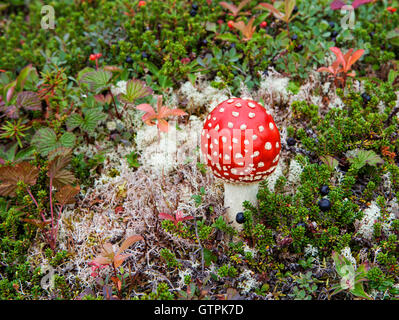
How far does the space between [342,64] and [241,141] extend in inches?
82.0

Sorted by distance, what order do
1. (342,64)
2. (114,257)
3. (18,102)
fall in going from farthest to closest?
(342,64), (18,102), (114,257)

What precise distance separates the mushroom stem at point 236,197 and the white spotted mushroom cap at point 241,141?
27cm

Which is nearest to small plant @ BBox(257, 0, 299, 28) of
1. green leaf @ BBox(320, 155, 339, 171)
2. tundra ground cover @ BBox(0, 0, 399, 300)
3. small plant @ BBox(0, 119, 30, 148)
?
tundra ground cover @ BBox(0, 0, 399, 300)

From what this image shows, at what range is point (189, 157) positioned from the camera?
4.15m

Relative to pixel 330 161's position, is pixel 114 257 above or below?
below

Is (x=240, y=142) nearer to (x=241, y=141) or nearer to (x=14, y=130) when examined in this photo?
(x=241, y=141)

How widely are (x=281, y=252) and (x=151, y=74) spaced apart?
2.83 m

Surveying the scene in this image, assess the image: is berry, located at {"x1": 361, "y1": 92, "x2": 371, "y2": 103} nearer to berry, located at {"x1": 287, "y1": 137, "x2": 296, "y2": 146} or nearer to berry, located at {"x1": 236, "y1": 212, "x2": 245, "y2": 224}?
berry, located at {"x1": 287, "y1": 137, "x2": 296, "y2": 146}

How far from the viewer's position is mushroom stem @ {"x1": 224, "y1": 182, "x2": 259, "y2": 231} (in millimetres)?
3424

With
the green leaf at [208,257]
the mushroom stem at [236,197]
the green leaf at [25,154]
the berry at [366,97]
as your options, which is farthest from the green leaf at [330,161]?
the green leaf at [25,154]

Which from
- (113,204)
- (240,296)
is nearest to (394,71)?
(240,296)

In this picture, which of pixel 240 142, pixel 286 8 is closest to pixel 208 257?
pixel 240 142

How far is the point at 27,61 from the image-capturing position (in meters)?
5.05

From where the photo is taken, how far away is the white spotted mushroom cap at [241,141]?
2.96 meters
